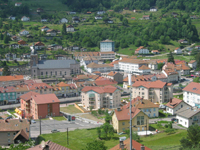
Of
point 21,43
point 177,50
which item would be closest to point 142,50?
point 177,50

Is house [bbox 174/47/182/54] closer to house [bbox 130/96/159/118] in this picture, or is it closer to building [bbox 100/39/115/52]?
building [bbox 100/39/115/52]

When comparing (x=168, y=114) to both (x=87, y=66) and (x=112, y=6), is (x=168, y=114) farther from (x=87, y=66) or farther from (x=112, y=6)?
(x=112, y=6)

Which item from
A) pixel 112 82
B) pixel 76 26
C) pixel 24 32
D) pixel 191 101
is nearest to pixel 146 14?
pixel 76 26

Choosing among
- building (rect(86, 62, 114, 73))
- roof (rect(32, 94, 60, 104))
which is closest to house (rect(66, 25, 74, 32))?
building (rect(86, 62, 114, 73))

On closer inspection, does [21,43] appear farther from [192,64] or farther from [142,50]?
[192,64]

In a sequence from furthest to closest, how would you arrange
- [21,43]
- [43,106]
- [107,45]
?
[107,45] → [21,43] → [43,106]
